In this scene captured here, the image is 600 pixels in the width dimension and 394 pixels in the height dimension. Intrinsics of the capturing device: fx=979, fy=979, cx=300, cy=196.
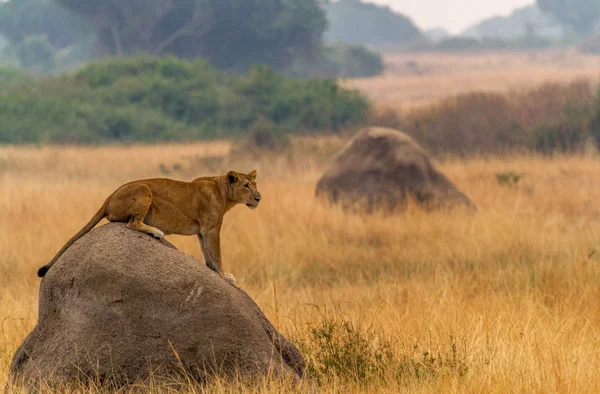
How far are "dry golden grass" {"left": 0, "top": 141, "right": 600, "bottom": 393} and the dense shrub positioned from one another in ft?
18.8

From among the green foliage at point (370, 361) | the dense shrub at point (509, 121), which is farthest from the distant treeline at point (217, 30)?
the green foliage at point (370, 361)

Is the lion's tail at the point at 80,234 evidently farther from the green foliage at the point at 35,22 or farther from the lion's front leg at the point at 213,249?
the green foliage at the point at 35,22

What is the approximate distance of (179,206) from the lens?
6.04m

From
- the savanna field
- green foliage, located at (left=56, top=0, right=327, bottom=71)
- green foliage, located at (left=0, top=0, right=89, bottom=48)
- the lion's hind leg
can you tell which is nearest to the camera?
the lion's hind leg

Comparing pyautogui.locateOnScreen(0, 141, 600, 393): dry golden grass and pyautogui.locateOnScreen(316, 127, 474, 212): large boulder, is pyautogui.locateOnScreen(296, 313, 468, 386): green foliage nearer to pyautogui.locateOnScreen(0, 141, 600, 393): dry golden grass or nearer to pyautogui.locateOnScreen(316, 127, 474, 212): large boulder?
pyautogui.locateOnScreen(0, 141, 600, 393): dry golden grass

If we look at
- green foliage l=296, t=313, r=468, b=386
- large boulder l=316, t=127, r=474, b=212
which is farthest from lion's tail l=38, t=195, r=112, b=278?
large boulder l=316, t=127, r=474, b=212

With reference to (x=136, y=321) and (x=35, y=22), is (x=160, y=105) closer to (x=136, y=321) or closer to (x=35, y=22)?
(x=136, y=321)

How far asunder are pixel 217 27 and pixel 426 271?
48.7 m

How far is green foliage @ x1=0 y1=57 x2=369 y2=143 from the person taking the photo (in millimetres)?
36562

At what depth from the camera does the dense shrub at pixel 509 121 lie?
2647 cm

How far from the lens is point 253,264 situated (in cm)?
1160

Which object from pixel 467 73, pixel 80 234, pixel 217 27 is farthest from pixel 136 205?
pixel 467 73

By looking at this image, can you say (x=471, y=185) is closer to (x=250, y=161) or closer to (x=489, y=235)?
(x=489, y=235)

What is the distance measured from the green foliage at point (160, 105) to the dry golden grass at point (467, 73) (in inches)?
321
